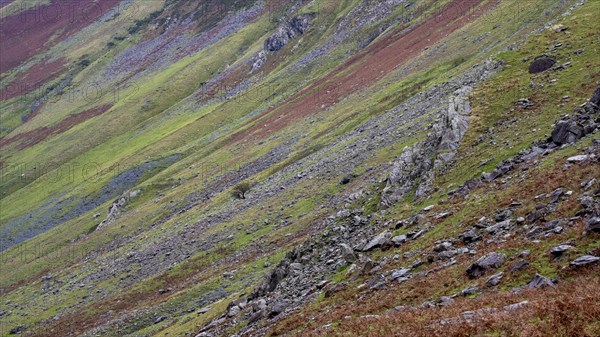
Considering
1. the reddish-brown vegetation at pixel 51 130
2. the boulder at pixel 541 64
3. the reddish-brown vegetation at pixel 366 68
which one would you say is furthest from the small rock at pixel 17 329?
the reddish-brown vegetation at pixel 51 130

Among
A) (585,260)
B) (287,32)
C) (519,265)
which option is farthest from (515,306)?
(287,32)

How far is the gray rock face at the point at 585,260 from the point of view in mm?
20406

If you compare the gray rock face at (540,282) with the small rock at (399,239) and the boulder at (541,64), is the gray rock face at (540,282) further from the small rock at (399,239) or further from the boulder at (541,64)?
the boulder at (541,64)

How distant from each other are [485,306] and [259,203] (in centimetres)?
5407

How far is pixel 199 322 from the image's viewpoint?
148 ft

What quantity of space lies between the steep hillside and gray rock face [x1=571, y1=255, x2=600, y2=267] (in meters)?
0.07

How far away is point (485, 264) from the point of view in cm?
2431

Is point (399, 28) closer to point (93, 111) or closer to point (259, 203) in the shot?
point (259, 203)

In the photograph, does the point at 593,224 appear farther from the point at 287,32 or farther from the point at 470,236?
the point at 287,32

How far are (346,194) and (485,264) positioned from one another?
120ft

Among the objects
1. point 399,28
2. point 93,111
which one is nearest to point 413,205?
point 399,28

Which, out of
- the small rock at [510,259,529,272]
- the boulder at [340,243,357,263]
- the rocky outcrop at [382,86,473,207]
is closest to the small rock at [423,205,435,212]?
the rocky outcrop at [382,86,473,207]

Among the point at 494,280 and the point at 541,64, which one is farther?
the point at 541,64

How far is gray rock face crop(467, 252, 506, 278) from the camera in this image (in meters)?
24.1
